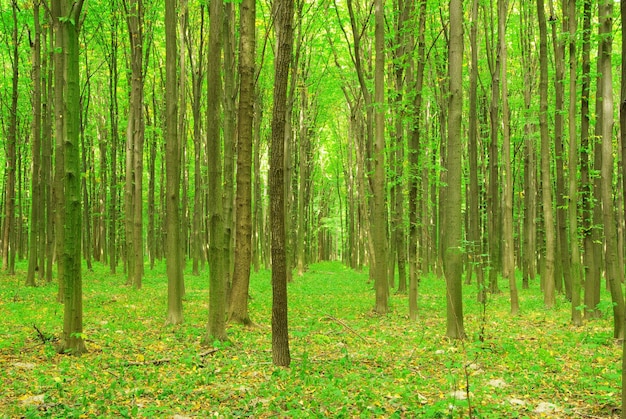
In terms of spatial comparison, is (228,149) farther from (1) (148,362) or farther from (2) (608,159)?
(2) (608,159)

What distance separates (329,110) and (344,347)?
26.4 meters

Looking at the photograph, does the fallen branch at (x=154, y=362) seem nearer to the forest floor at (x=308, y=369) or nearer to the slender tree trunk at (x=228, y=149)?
the forest floor at (x=308, y=369)

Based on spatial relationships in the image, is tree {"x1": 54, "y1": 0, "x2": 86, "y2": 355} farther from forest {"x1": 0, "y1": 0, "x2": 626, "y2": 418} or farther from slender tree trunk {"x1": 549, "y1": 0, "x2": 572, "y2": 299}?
slender tree trunk {"x1": 549, "y1": 0, "x2": 572, "y2": 299}

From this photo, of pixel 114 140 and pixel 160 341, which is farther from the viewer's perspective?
pixel 114 140

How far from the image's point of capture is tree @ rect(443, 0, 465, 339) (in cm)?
883

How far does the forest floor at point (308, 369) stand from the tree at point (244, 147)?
1109 mm

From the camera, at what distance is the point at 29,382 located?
578 cm

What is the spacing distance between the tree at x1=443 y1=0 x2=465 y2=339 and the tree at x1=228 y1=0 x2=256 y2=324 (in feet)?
13.2

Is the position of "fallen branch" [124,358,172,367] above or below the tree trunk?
below

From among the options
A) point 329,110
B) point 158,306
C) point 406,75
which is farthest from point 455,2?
point 329,110

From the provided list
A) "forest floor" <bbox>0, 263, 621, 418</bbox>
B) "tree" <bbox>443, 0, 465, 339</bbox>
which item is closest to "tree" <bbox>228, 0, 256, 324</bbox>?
"forest floor" <bbox>0, 263, 621, 418</bbox>

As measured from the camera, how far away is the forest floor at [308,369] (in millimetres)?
5398

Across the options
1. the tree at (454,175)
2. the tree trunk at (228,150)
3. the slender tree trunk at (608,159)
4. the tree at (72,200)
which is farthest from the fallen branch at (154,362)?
the slender tree trunk at (608,159)

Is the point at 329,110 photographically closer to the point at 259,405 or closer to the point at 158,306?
the point at 158,306
